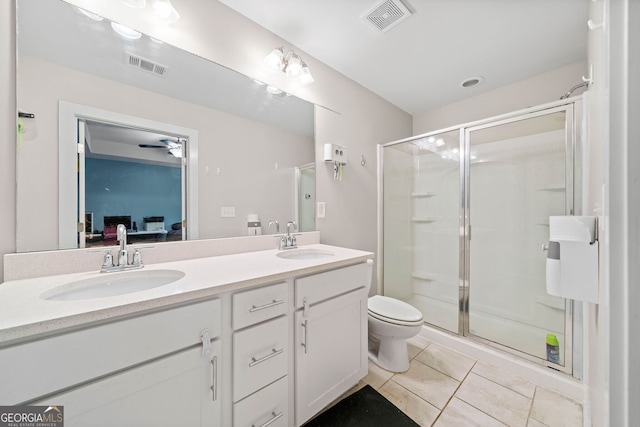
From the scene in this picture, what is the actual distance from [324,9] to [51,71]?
55.3 inches

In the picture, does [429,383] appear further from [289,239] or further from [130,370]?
[130,370]

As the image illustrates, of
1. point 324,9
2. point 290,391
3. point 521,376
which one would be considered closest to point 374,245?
point 521,376

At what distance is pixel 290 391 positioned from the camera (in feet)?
3.64

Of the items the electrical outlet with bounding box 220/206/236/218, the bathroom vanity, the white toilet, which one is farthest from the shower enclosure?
the electrical outlet with bounding box 220/206/236/218

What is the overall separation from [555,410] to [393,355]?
89cm

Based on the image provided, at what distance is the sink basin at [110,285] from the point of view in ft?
2.93

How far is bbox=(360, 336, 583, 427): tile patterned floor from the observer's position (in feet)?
4.15

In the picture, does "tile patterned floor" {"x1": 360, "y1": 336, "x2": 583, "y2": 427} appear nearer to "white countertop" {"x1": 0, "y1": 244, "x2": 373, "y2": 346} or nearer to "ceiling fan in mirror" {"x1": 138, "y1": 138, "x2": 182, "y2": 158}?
"white countertop" {"x1": 0, "y1": 244, "x2": 373, "y2": 346}

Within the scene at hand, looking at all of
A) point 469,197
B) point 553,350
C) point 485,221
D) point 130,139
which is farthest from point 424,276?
point 130,139

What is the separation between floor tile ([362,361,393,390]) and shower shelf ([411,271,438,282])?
107 centimetres

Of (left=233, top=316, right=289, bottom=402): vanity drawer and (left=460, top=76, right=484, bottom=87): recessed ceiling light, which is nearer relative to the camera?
(left=233, top=316, right=289, bottom=402): vanity drawer

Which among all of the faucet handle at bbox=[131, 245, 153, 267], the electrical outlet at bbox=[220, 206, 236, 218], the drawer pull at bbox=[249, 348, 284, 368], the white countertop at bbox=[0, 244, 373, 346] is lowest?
the drawer pull at bbox=[249, 348, 284, 368]

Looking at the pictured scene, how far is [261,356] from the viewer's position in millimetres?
999

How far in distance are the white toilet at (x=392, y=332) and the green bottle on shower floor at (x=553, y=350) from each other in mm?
910
